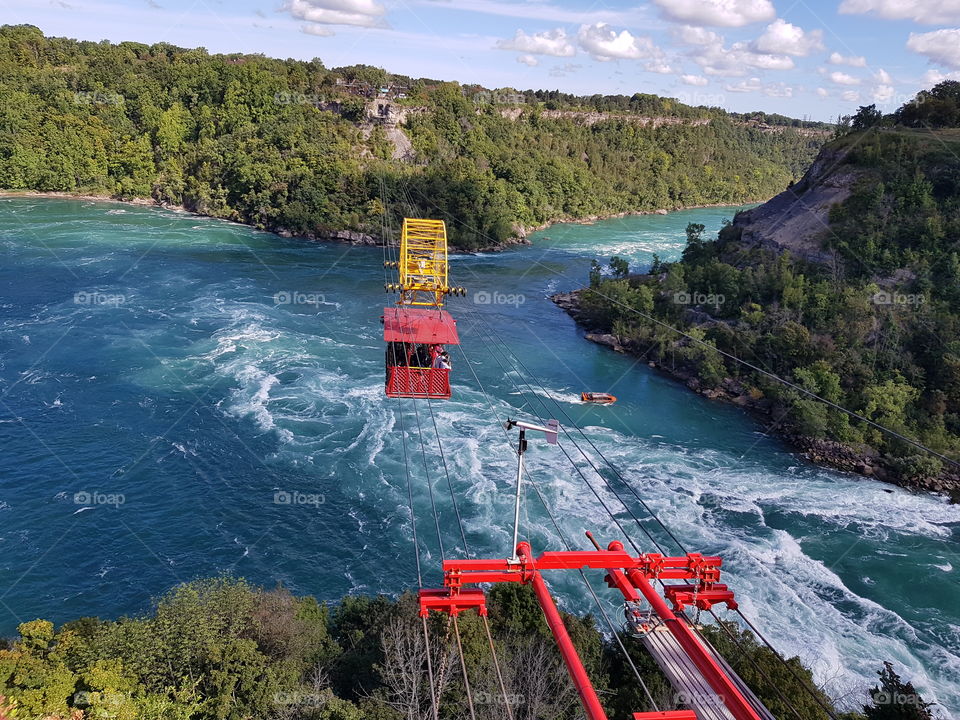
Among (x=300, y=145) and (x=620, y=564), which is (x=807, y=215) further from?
(x=300, y=145)

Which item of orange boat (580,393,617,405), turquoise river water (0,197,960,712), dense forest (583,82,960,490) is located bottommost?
turquoise river water (0,197,960,712)

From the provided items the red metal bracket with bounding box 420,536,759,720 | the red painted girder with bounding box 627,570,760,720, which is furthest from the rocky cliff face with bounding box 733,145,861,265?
the red painted girder with bounding box 627,570,760,720

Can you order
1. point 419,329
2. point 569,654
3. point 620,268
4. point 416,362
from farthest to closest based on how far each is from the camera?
point 620,268, point 416,362, point 419,329, point 569,654

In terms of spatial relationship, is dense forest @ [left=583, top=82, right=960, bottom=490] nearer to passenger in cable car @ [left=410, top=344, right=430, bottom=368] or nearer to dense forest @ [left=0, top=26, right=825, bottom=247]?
passenger in cable car @ [left=410, top=344, right=430, bottom=368]

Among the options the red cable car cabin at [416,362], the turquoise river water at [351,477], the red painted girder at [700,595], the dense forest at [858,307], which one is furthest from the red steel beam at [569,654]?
the dense forest at [858,307]

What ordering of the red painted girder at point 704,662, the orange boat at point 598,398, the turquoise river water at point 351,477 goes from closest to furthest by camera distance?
1. the red painted girder at point 704,662
2. the turquoise river water at point 351,477
3. the orange boat at point 598,398

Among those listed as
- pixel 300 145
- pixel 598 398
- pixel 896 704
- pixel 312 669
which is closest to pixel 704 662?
pixel 312 669

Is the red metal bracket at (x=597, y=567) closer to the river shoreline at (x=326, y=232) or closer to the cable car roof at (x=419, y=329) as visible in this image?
the cable car roof at (x=419, y=329)
